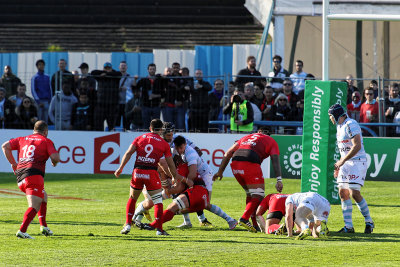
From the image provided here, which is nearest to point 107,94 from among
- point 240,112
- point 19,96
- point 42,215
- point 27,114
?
point 27,114

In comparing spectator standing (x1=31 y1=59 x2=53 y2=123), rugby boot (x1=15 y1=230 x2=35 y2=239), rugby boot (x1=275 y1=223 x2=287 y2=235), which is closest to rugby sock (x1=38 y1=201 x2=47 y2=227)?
rugby boot (x1=15 y1=230 x2=35 y2=239)

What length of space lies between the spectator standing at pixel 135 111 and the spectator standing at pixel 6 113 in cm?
329

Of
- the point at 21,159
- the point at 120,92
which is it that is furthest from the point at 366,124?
the point at 21,159

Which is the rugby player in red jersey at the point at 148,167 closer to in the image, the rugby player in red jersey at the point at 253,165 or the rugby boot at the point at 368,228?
the rugby player in red jersey at the point at 253,165

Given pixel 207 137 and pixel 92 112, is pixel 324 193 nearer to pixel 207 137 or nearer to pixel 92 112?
pixel 207 137

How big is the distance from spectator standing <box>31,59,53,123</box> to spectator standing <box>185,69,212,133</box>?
409cm

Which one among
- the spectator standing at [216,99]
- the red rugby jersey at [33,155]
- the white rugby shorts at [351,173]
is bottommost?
the white rugby shorts at [351,173]

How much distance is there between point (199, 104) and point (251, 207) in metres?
9.17

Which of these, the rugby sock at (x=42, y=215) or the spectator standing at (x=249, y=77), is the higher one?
the spectator standing at (x=249, y=77)

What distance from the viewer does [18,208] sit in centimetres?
1616

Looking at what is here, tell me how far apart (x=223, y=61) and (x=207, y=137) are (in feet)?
23.1

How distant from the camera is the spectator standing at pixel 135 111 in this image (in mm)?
22250

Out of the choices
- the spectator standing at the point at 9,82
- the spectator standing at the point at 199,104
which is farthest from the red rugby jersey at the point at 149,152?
the spectator standing at the point at 9,82

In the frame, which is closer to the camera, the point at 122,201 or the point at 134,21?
the point at 122,201
